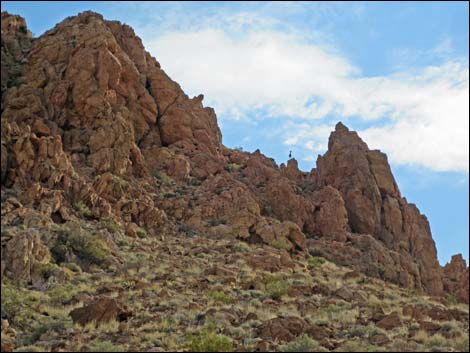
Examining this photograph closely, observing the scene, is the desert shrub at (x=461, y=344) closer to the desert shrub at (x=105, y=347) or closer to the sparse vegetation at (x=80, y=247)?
the desert shrub at (x=105, y=347)

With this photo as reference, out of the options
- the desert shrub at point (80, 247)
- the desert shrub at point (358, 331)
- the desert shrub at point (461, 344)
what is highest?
the desert shrub at point (80, 247)

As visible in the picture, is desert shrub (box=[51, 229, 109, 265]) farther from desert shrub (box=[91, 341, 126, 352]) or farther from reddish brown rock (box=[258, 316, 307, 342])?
reddish brown rock (box=[258, 316, 307, 342])

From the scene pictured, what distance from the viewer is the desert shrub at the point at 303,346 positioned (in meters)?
14.8

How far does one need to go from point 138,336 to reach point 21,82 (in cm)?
2763

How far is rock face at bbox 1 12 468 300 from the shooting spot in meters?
32.0

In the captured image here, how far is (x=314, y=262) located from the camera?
33.2m

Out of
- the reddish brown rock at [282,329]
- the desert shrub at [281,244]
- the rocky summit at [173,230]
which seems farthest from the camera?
the desert shrub at [281,244]

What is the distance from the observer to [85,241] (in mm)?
26812

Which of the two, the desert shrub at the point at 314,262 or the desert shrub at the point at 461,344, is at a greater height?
the desert shrub at the point at 314,262

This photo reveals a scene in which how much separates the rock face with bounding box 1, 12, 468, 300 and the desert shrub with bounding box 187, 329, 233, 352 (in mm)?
13947

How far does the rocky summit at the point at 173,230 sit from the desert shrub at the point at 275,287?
0.12 m

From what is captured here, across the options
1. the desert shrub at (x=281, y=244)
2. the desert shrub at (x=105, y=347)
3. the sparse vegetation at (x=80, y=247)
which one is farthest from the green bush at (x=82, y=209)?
the desert shrub at (x=105, y=347)

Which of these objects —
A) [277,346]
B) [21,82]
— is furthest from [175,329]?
[21,82]

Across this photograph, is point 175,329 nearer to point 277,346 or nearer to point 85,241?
Result: point 277,346
